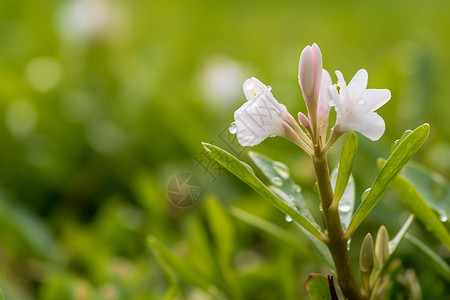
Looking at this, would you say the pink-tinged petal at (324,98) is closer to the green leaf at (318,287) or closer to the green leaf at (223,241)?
the green leaf at (318,287)

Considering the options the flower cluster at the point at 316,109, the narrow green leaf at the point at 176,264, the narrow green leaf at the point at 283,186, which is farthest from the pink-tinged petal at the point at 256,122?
the narrow green leaf at the point at 176,264

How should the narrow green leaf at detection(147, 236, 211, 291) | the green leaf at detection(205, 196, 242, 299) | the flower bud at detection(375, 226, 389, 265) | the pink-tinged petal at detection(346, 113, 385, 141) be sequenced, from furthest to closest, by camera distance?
the green leaf at detection(205, 196, 242, 299), the narrow green leaf at detection(147, 236, 211, 291), the flower bud at detection(375, 226, 389, 265), the pink-tinged petal at detection(346, 113, 385, 141)

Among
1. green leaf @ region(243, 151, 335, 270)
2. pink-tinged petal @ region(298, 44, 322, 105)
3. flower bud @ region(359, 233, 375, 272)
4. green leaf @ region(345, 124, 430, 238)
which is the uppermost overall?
pink-tinged petal @ region(298, 44, 322, 105)

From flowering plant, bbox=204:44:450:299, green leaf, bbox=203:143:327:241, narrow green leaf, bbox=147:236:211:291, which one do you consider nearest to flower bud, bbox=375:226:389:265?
flowering plant, bbox=204:44:450:299

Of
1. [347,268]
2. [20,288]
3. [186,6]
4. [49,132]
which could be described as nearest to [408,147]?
[347,268]

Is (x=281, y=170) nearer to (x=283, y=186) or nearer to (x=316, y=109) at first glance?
(x=283, y=186)

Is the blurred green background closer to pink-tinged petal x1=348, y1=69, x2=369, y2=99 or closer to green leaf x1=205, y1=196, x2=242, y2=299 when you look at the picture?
green leaf x1=205, y1=196, x2=242, y2=299

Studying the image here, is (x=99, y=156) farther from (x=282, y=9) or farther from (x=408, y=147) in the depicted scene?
(x=282, y=9)
